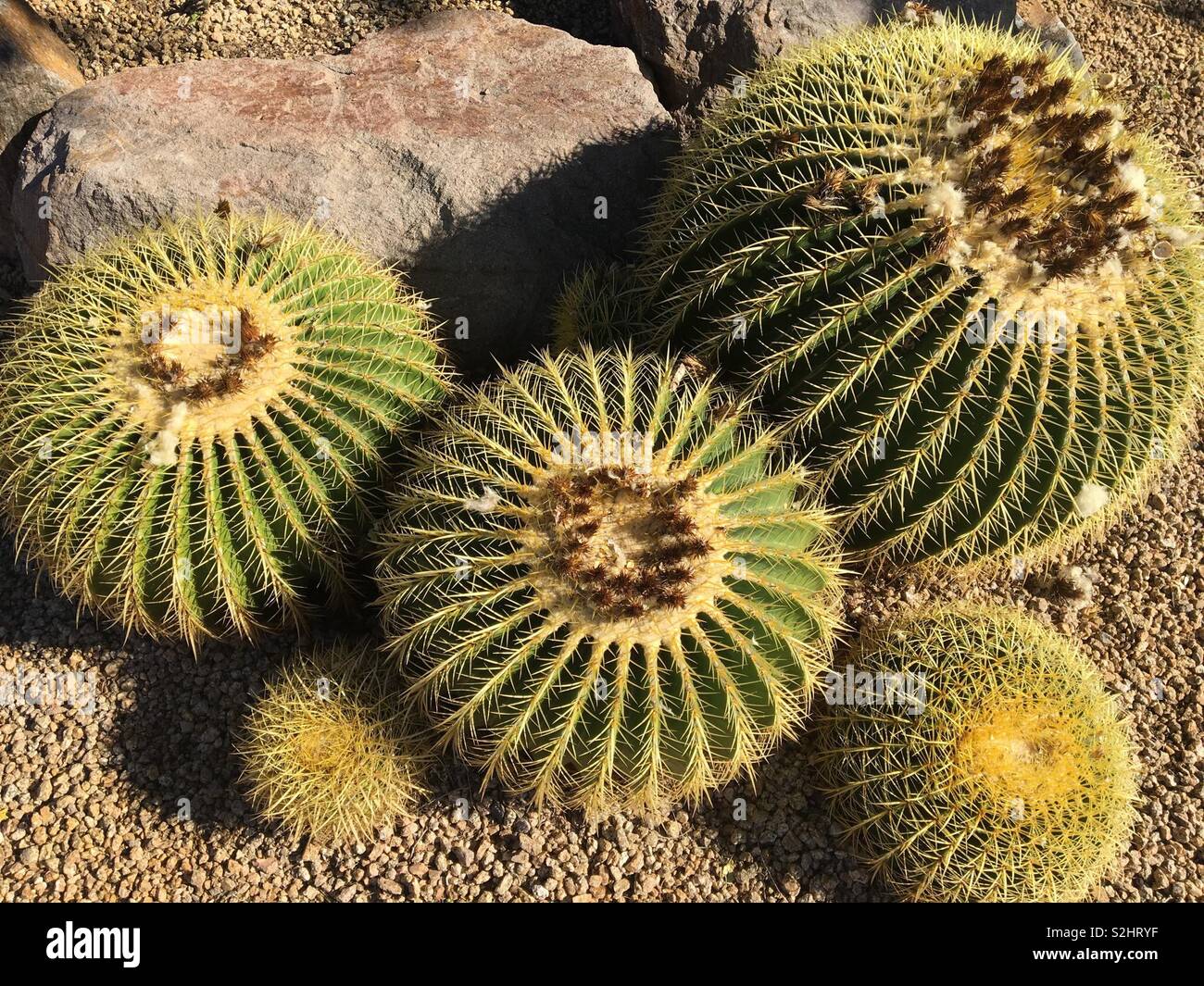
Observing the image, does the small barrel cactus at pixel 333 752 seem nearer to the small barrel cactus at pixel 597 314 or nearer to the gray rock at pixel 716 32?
the small barrel cactus at pixel 597 314

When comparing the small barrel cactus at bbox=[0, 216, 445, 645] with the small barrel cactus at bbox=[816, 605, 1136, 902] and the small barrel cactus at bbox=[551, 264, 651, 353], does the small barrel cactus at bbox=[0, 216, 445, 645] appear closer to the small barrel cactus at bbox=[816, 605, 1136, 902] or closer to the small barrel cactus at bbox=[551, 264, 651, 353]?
the small barrel cactus at bbox=[551, 264, 651, 353]

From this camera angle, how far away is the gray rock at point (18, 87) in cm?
445

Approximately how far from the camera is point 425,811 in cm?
333

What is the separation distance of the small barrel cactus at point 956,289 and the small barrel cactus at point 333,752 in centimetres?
158

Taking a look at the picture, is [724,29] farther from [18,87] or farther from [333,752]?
[333,752]

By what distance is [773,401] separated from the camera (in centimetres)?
314

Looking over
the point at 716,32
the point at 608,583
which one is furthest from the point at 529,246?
the point at 608,583

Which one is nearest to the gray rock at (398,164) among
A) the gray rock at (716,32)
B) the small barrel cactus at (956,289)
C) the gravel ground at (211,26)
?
the gray rock at (716,32)

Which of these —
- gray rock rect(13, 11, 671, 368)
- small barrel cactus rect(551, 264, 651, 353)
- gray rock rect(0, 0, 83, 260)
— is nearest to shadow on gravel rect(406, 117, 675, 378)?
gray rock rect(13, 11, 671, 368)

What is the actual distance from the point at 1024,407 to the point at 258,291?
7.79 ft

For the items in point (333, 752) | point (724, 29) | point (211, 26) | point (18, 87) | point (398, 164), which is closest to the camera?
point (333, 752)

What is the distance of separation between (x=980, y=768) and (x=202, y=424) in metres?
2.55
